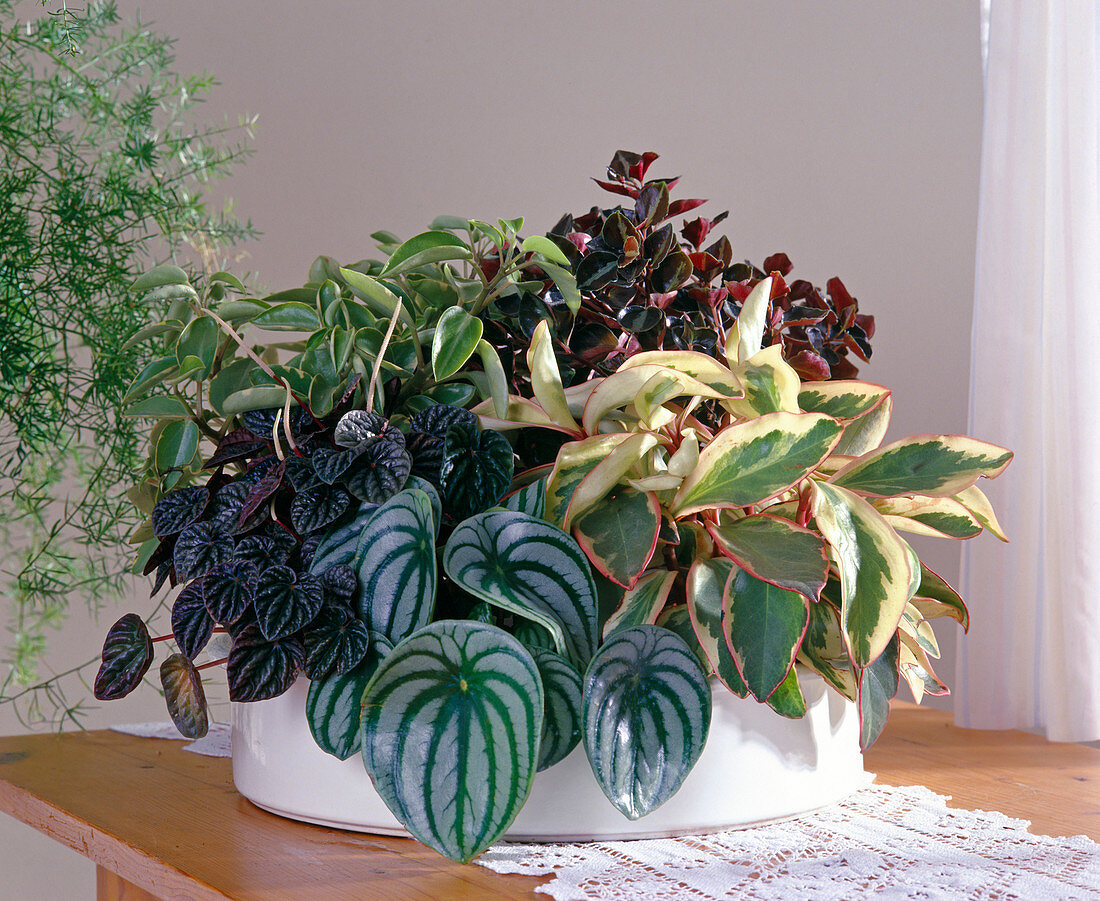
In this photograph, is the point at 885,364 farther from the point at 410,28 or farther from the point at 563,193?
the point at 410,28

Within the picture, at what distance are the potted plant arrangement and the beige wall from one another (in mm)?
1021

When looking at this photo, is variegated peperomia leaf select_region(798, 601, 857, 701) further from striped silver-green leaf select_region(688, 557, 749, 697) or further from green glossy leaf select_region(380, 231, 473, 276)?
green glossy leaf select_region(380, 231, 473, 276)

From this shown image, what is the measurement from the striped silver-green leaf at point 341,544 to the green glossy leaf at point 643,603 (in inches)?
5.5

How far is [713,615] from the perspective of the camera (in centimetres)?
48

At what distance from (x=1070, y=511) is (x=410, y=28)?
4.58ft

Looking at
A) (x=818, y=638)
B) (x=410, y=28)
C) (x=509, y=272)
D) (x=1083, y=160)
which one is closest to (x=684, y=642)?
(x=818, y=638)

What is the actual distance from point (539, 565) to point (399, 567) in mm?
71

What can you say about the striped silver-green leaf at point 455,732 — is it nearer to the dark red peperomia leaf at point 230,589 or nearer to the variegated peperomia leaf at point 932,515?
the dark red peperomia leaf at point 230,589

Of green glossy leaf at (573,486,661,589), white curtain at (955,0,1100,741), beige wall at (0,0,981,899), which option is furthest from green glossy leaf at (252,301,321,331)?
beige wall at (0,0,981,899)

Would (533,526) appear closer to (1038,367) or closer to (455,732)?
(455,732)

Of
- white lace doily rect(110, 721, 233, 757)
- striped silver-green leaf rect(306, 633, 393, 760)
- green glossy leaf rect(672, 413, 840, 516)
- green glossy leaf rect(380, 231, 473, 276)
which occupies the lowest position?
white lace doily rect(110, 721, 233, 757)

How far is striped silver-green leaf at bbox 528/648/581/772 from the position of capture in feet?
1.52

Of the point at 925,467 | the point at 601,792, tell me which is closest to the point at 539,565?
the point at 601,792

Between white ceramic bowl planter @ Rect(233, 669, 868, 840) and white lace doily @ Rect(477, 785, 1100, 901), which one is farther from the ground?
white ceramic bowl planter @ Rect(233, 669, 868, 840)
